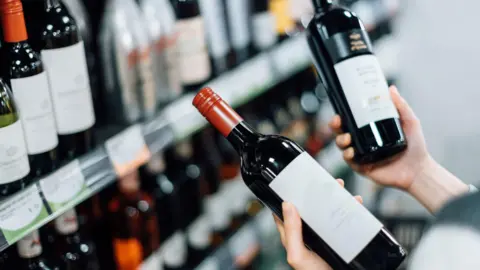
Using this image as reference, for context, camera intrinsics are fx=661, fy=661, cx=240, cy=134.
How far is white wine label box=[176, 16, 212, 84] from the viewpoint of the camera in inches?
62.8

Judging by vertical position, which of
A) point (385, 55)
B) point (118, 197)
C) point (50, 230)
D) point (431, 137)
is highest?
point (50, 230)

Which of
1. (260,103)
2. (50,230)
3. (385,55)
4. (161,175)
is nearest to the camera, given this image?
(50,230)

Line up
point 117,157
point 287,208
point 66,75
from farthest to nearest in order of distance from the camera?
point 117,157 < point 66,75 < point 287,208

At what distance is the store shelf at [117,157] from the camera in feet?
3.50

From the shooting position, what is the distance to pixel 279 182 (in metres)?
1.02

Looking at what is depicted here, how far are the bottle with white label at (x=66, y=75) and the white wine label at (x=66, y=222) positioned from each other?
135 mm

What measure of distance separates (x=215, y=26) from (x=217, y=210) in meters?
0.53

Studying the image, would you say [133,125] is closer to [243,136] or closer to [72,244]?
[72,244]

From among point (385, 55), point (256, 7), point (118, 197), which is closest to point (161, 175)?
point (118, 197)

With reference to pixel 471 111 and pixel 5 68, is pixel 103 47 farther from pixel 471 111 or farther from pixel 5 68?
pixel 471 111

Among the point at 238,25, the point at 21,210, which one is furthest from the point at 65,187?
the point at 238,25

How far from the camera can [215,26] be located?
1832 millimetres

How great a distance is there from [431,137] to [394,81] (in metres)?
0.30

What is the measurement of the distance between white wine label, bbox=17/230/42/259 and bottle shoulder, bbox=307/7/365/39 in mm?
672
